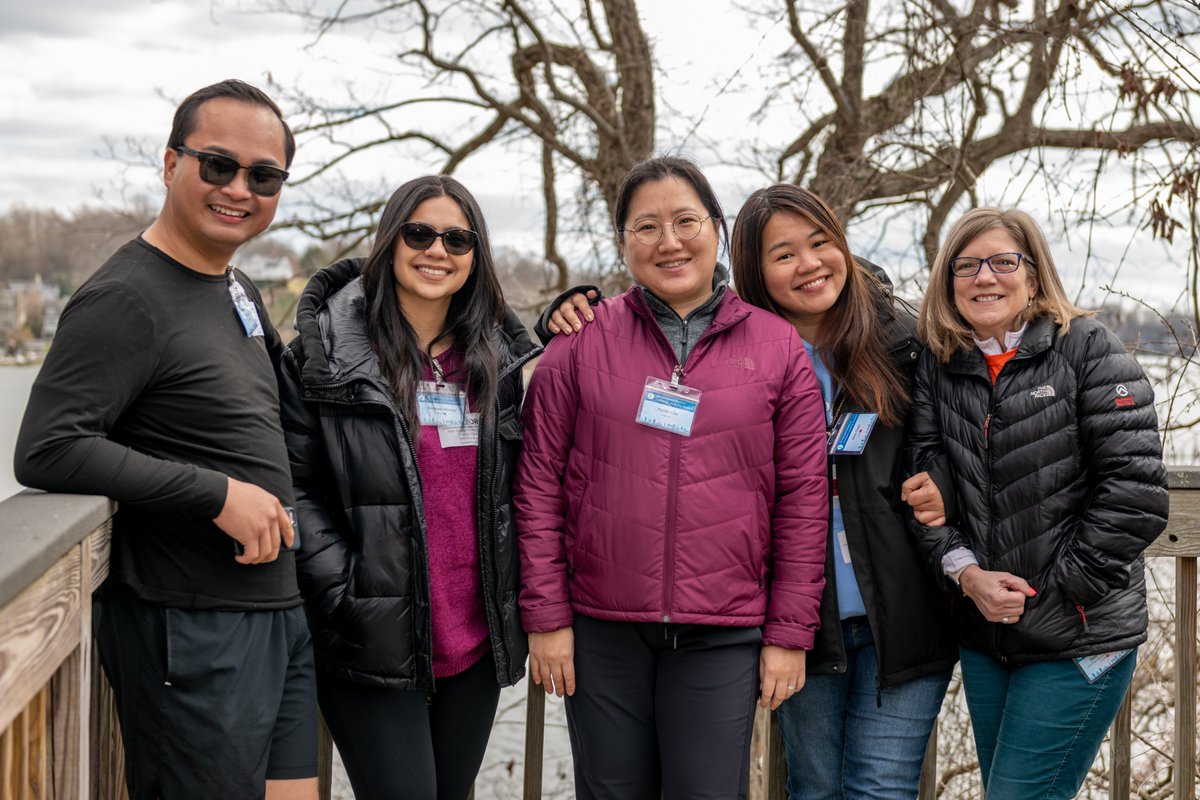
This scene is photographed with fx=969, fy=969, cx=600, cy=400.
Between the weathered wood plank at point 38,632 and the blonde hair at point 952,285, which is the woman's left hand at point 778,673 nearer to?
the blonde hair at point 952,285

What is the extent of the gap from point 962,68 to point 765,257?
2474 mm

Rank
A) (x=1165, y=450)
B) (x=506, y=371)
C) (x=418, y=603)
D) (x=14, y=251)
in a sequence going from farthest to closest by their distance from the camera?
1. (x=14, y=251)
2. (x=1165, y=450)
3. (x=506, y=371)
4. (x=418, y=603)

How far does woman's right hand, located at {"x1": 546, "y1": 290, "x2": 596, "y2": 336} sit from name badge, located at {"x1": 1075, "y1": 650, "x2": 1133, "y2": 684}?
53.6 inches

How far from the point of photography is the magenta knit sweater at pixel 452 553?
2.17 m

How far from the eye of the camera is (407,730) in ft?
7.06

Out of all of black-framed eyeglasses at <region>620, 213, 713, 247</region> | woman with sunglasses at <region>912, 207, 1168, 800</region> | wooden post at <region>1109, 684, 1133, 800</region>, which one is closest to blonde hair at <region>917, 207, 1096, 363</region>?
woman with sunglasses at <region>912, 207, 1168, 800</region>

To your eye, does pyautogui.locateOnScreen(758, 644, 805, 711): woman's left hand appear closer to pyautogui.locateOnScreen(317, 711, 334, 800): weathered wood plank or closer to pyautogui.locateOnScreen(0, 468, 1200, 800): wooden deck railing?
pyautogui.locateOnScreen(0, 468, 1200, 800): wooden deck railing

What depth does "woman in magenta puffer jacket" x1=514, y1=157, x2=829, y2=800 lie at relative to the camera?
7.03 feet

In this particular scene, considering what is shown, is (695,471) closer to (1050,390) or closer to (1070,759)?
(1050,390)

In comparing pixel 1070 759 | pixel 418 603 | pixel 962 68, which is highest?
pixel 962 68

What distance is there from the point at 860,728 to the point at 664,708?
52 centimetres

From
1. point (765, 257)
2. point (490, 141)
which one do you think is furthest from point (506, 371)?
point (490, 141)

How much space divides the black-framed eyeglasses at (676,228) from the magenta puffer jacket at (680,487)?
0.17 metres

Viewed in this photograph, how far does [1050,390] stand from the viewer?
2168mm
